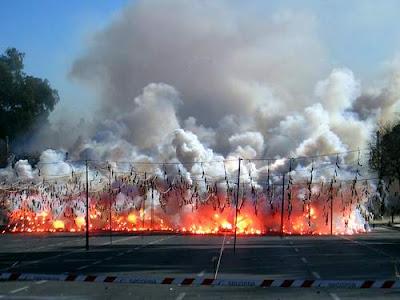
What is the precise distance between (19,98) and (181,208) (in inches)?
949

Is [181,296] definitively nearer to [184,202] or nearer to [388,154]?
[388,154]

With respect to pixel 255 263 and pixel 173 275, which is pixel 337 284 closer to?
pixel 173 275

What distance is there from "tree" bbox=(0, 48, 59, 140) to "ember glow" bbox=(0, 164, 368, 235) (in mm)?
15334

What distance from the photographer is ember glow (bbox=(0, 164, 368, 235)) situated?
60875 millimetres

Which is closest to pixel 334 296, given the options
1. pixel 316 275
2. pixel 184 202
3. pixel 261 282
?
pixel 261 282

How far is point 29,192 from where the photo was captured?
64.2m

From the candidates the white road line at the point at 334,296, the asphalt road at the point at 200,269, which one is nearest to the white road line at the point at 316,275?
the asphalt road at the point at 200,269

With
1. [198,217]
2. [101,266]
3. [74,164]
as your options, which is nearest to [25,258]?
[101,266]

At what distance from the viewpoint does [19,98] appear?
78375 mm

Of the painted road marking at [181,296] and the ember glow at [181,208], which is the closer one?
the painted road marking at [181,296]

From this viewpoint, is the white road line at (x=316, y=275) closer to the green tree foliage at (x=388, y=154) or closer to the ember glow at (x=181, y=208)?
the ember glow at (x=181, y=208)

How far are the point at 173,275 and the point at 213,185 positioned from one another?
1791 inches

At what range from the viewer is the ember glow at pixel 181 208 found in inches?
2397

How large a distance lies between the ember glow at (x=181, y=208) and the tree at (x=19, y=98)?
1533 cm
